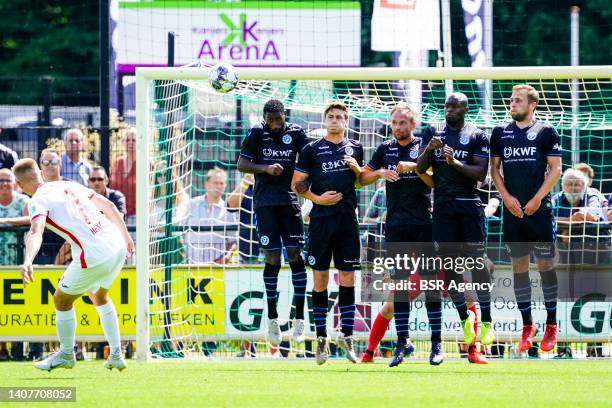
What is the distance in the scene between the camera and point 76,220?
37.2ft

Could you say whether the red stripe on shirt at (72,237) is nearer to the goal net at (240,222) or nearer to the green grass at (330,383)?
the green grass at (330,383)

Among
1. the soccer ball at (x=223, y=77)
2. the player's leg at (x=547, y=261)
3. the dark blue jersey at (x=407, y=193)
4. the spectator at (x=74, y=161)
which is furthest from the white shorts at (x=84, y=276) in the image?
the spectator at (x=74, y=161)

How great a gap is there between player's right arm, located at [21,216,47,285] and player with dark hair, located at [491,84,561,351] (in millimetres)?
4416

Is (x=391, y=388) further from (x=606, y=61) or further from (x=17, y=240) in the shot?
(x=606, y=61)

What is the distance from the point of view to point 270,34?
75.9ft

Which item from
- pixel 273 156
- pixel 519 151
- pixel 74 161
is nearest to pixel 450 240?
pixel 519 151

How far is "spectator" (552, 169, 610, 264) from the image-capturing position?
15023 millimetres

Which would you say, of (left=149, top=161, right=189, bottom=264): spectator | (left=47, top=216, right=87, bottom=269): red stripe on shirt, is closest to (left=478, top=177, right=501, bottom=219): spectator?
(left=149, top=161, right=189, bottom=264): spectator

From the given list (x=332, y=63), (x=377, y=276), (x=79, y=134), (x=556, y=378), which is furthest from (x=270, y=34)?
(x=556, y=378)

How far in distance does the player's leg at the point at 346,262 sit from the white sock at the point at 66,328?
260cm

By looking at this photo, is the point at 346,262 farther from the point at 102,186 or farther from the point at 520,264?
the point at 102,186

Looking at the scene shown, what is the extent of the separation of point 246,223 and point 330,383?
5311 millimetres

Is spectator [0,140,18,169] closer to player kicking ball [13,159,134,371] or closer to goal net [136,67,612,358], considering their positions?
goal net [136,67,612,358]

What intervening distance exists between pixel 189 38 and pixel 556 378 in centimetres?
1308
